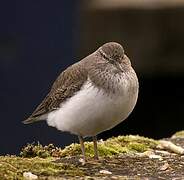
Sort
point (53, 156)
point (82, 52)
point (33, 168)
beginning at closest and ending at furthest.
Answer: point (33, 168), point (53, 156), point (82, 52)

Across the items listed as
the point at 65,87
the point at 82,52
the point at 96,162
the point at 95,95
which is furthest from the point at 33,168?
the point at 82,52

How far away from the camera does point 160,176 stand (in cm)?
661

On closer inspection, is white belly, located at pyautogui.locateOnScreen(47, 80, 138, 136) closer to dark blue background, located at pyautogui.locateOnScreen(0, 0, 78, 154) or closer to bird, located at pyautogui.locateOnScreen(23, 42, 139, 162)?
bird, located at pyautogui.locateOnScreen(23, 42, 139, 162)

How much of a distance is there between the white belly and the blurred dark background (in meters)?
4.89

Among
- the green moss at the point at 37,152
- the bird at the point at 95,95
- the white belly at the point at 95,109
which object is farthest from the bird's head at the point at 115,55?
the green moss at the point at 37,152

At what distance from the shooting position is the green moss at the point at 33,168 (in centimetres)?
617

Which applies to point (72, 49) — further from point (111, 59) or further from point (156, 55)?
point (111, 59)

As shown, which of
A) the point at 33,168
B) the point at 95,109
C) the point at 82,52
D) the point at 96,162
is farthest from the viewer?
the point at 82,52

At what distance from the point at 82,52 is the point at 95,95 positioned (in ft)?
25.1

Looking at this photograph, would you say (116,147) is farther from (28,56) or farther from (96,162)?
(28,56)

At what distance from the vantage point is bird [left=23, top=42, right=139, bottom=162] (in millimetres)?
7117

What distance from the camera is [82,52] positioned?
14750 mm

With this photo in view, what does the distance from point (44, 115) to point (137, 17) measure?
23.9 feet

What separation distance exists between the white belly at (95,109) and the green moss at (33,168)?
1.51 ft
